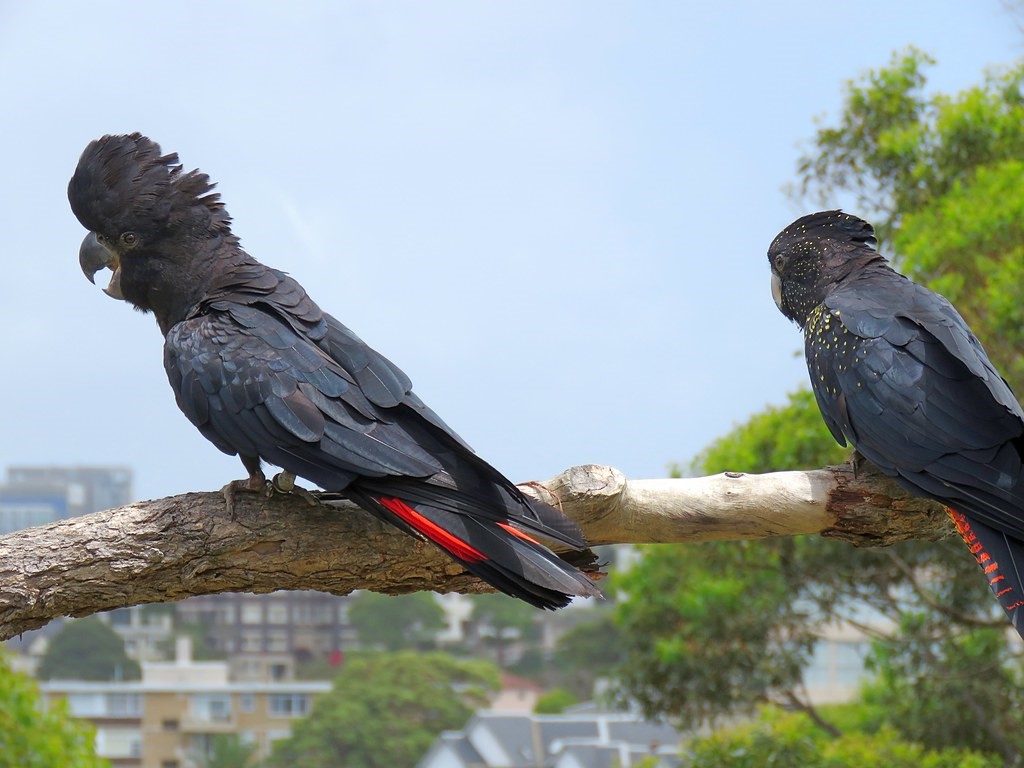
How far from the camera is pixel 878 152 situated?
7.19 metres

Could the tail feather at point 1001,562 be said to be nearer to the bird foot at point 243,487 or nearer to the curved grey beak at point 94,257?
the bird foot at point 243,487

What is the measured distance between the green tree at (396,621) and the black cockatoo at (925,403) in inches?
1498

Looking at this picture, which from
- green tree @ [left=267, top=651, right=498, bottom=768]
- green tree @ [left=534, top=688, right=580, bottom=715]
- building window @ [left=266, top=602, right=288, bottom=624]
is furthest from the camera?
building window @ [left=266, top=602, right=288, bottom=624]

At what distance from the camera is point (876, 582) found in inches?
287

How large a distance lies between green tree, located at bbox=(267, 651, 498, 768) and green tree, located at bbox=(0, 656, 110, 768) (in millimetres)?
20392

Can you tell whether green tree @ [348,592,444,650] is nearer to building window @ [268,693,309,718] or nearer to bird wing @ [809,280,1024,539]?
building window @ [268,693,309,718]

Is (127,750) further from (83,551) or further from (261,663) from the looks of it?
(83,551)

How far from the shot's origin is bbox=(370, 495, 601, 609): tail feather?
6.93 ft

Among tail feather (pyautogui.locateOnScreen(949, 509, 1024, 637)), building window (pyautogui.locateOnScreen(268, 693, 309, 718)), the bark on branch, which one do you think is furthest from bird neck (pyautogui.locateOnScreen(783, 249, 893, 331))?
building window (pyautogui.locateOnScreen(268, 693, 309, 718))

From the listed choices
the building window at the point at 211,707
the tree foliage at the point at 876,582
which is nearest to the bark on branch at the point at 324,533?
the tree foliage at the point at 876,582

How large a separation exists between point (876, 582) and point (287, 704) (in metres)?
28.1

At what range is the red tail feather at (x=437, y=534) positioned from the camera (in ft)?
7.13

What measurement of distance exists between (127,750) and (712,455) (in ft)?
91.5

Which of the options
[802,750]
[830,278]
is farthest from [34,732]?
[802,750]
